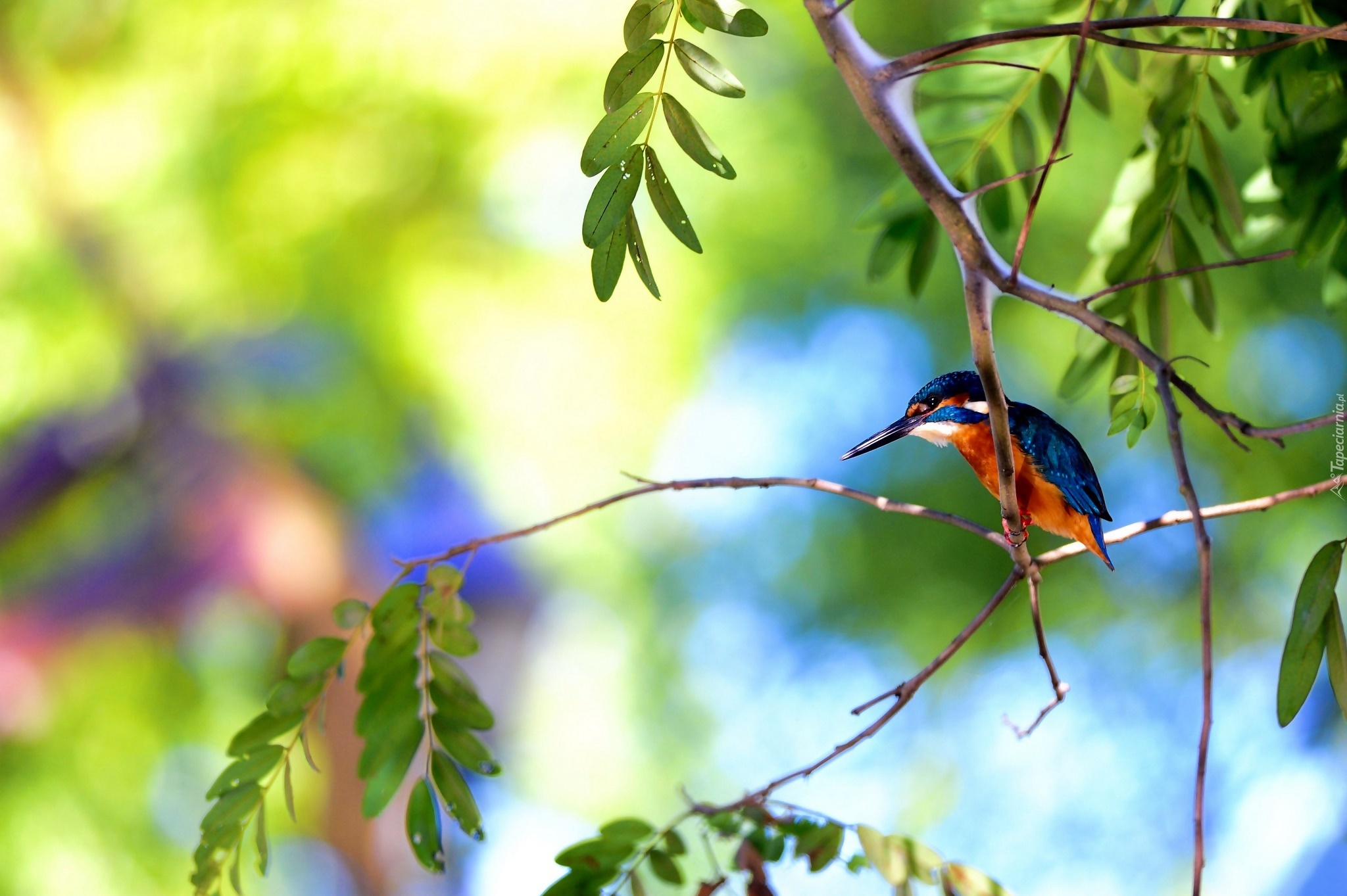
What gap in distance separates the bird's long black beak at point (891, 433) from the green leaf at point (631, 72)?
22cm

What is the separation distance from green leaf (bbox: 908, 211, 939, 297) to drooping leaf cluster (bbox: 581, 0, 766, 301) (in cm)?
36

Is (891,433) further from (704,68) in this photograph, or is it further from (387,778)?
(387,778)

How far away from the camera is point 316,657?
0.66 metres

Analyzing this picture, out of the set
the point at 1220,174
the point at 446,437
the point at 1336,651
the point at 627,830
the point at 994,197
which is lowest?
the point at 1336,651

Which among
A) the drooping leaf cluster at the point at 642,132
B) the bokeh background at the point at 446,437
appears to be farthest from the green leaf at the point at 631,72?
the bokeh background at the point at 446,437

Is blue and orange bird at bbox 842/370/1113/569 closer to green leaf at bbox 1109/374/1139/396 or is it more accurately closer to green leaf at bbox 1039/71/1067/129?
green leaf at bbox 1109/374/1139/396

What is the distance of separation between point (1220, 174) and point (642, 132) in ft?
1.59

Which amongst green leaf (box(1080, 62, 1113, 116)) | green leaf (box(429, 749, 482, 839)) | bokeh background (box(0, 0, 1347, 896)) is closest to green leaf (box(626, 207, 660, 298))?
green leaf (box(429, 749, 482, 839))

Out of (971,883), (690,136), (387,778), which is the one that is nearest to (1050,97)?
(690,136)

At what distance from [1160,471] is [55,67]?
2534mm

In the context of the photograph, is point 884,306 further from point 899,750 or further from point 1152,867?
point 1152,867

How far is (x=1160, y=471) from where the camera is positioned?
5.97ft

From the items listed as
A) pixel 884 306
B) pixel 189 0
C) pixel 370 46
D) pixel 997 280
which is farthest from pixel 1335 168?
pixel 189 0

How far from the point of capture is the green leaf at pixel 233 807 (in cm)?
64
